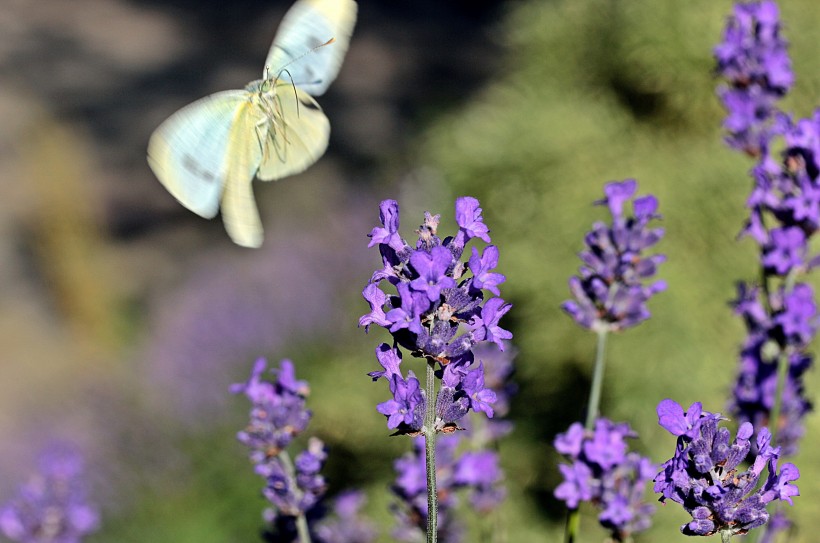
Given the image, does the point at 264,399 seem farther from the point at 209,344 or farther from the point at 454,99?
the point at 454,99

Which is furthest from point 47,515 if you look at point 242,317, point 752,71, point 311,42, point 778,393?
point 242,317

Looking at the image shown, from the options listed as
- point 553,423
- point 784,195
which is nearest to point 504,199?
point 553,423

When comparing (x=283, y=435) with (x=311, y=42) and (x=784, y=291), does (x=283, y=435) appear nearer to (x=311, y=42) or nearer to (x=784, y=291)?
(x=311, y=42)

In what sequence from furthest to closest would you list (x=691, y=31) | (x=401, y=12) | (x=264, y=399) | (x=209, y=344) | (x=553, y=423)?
1. (x=401, y=12)
2. (x=209, y=344)
3. (x=553, y=423)
4. (x=691, y=31)
5. (x=264, y=399)

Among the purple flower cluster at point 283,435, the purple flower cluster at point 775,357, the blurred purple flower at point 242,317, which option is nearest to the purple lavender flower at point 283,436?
the purple flower cluster at point 283,435

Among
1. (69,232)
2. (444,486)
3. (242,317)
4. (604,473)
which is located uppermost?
(604,473)

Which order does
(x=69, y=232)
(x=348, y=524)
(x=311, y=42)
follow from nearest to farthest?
(x=311, y=42) < (x=348, y=524) < (x=69, y=232)
